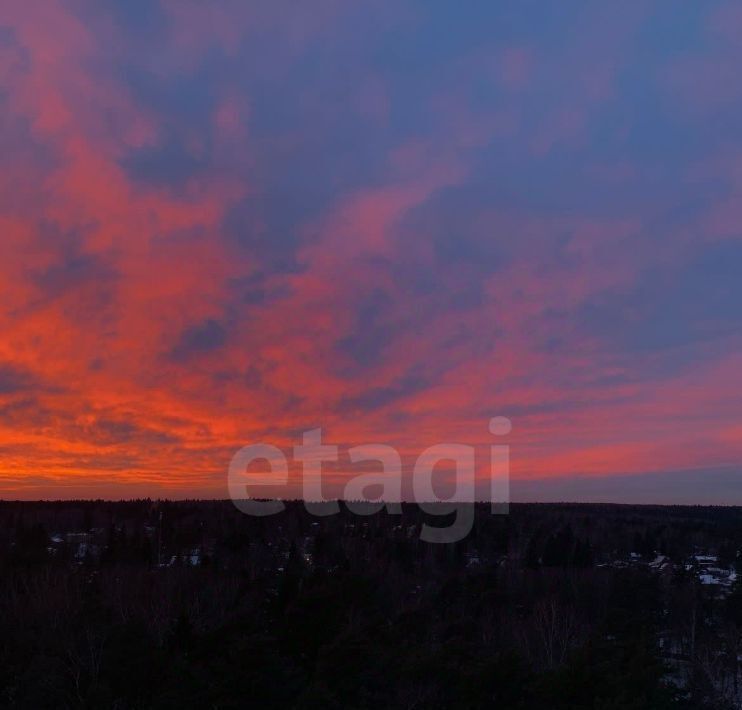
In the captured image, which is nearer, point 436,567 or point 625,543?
point 436,567

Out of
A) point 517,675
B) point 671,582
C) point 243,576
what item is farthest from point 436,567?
point 517,675

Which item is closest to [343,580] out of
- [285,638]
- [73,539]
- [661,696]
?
[285,638]

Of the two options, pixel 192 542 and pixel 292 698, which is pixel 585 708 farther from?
pixel 192 542

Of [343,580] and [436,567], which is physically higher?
[343,580]

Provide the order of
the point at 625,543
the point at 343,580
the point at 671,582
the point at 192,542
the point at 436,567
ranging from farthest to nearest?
the point at 625,543, the point at 192,542, the point at 436,567, the point at 671,582, the point at 343,580

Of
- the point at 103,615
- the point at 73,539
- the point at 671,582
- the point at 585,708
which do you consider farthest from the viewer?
the point at 73,539

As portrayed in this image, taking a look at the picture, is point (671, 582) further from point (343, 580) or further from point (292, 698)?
point (292, 698)
